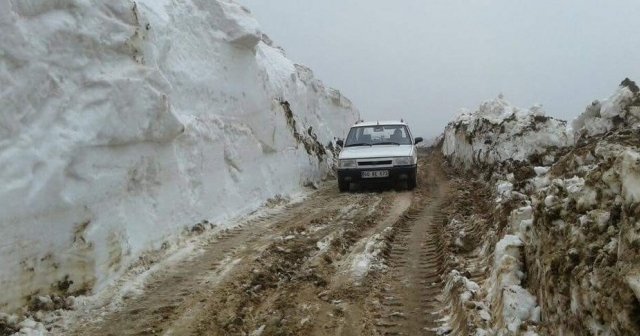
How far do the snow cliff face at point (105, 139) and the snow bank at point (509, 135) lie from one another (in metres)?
6.58

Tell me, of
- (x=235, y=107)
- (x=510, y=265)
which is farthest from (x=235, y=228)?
(x=510, y=265)

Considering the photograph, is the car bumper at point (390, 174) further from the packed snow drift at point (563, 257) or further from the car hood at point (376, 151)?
the packed snow drift at point (563, 257)

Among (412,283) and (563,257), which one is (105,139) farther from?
(563,257)

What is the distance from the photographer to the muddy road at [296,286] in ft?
15.0

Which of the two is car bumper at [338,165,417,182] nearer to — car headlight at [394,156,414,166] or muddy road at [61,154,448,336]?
car headlight at [394,156,414,166]

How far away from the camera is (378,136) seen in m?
13.8

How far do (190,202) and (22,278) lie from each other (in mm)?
3364

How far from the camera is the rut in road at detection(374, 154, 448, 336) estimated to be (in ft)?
15.0

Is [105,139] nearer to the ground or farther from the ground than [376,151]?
farther from the ground

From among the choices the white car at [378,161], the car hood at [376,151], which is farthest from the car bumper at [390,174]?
the car hood at [376,151]

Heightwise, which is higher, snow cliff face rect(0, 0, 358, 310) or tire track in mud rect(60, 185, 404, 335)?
snow cliff face rect(0, 0, 358, 310)

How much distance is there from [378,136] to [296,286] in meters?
8.76

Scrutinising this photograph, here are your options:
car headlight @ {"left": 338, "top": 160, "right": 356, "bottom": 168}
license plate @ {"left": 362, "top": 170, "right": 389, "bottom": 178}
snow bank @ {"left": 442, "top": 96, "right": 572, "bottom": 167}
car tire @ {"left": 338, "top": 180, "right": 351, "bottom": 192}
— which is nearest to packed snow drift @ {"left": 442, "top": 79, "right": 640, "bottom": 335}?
license plate @ {"left": 362, "top": 170, "right": 389, "bottom": 178}

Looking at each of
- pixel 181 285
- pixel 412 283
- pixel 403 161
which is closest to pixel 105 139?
pixel 181 285
